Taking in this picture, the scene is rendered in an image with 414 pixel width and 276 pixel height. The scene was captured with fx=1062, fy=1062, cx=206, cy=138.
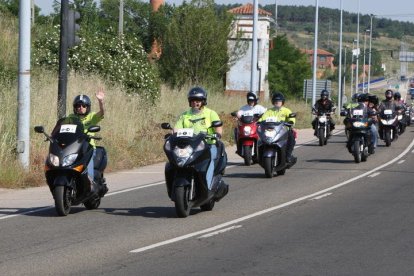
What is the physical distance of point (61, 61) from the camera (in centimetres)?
2352

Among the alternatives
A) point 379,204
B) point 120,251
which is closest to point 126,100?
point 379,204

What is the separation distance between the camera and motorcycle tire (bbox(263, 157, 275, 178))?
21.7m

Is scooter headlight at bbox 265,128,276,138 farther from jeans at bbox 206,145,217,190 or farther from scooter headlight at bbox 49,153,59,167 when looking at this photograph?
scooter headlight at bbox 49,153,59,167

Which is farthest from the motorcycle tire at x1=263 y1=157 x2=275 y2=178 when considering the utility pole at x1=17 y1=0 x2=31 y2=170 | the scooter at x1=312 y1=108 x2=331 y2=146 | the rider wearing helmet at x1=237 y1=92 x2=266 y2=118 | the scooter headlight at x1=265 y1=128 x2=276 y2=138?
the scooter at x1=312 y1=108 x2=331 y2=146

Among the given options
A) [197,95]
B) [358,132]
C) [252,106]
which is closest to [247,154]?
[252,106]

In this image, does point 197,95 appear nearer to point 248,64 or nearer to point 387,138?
point 387,138

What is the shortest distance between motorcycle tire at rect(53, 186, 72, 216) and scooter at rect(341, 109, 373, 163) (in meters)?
12.8

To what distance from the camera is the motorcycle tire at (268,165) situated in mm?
21672

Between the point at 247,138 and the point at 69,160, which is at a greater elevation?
the point at 247,138

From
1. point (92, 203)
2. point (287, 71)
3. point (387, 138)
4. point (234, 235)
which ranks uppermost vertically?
point (287, 71)

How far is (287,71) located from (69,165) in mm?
83662

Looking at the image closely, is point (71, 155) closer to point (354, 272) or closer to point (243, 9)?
point (354, 272)

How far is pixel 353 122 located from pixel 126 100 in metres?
7.95

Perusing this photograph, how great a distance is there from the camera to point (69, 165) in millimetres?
14672
